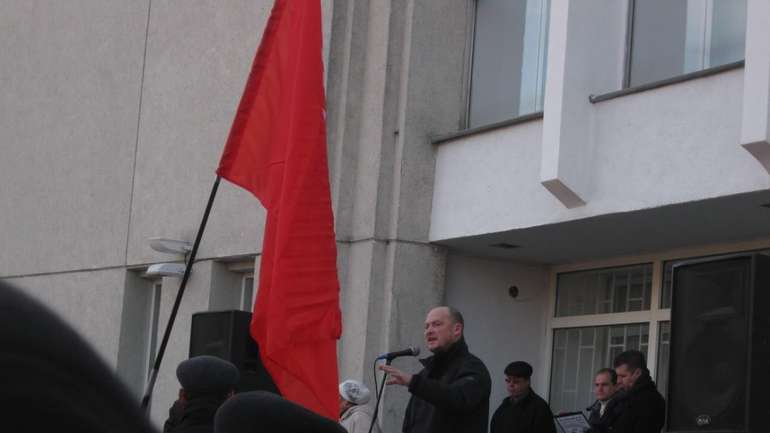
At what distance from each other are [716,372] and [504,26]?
20.0 feet

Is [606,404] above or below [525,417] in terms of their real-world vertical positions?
above

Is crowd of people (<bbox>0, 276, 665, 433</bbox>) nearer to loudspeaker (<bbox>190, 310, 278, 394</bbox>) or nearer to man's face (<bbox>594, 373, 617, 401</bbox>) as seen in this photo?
man's face (<bbox>594, 373, 617, 401</bbox>)

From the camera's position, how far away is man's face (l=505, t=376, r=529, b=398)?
1002cm

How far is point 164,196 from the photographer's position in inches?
555

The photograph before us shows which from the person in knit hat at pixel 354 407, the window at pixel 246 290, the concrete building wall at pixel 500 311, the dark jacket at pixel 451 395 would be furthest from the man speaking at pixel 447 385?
the window at pixel 246 290

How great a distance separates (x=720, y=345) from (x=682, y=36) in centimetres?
411

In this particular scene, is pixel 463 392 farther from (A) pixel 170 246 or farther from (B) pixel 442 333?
(A) pixel 170 246

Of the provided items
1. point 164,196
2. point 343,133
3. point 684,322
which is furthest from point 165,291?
point 684,322

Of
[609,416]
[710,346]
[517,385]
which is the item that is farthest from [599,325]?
[710,346]

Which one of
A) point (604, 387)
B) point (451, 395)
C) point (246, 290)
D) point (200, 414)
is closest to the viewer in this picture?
point (200, 414)

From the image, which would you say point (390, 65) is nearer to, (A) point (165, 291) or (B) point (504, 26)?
(B) point (504, 26)

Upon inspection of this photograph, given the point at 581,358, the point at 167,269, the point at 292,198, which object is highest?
the point at 292,198

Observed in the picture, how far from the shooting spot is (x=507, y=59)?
11719 mm

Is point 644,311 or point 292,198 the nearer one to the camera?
point 292,198
